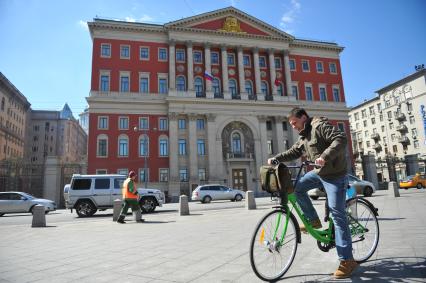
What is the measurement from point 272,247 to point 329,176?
1.19 metres

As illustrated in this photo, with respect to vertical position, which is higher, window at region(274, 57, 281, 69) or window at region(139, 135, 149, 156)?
window at region(274, 57, 281, 69)

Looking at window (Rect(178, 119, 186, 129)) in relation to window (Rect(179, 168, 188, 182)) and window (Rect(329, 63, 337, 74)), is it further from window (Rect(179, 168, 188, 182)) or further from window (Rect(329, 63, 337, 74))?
window (Rect(329, 63, 337, 74))

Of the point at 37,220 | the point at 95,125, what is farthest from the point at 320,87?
the point at 37,220

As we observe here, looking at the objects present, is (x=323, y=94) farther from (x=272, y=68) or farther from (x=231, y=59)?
(x=231, y=59)

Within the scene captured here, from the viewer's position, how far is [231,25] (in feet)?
147

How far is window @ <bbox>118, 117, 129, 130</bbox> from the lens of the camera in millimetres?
38616

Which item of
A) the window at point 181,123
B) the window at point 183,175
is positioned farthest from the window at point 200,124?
the window at point 183,175

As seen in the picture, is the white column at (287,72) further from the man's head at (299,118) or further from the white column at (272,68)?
the man's head at (299,118)

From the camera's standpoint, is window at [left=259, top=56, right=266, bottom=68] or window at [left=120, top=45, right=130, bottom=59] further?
window at [left=259, top=56, right=266, bottom=68]

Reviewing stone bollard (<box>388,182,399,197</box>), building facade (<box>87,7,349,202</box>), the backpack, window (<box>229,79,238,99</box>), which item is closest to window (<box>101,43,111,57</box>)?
building facade (<box>87,7,349,202</box>)

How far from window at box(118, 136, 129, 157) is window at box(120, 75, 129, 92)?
6.63 meters

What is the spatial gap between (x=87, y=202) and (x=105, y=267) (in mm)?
13746

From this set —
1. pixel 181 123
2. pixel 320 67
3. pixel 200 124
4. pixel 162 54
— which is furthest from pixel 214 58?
pixel 320 67

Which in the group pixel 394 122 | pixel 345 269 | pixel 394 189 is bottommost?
pixel 345 269
